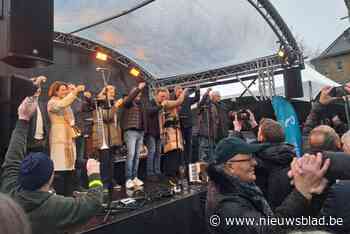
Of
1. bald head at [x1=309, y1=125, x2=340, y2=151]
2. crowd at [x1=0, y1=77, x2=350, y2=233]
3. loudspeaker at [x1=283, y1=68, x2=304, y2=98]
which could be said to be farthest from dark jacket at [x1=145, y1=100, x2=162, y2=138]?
loudspeaker at [x1=283, y1=68, x2=304, y2=98]

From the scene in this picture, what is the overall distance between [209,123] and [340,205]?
4.09 meters

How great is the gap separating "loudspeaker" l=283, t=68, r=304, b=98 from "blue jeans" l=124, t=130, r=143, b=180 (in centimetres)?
469

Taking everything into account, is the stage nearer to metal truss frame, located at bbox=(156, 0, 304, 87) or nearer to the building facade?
metal truss frame, located at bbox=(156, 0, 304, 87)

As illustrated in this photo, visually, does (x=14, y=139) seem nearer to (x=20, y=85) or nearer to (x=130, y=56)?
(x=20, y=85)

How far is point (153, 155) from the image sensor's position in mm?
5289

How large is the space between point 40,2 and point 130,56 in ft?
16.8

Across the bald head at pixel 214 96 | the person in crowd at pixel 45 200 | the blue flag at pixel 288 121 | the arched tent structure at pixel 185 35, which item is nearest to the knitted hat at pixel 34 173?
the person in crowd at pixel 45 200

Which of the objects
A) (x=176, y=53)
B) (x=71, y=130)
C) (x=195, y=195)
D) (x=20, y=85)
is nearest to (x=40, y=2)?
(x=20, y=85)

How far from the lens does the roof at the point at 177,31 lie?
6.47 m

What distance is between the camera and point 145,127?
4793mm

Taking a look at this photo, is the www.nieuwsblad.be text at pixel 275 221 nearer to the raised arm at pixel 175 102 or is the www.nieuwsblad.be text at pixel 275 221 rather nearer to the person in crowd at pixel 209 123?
the raised arm at pixel 175 102

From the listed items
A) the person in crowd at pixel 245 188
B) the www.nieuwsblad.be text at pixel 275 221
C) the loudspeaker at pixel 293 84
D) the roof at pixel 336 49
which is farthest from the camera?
the roof at pixel 336 49

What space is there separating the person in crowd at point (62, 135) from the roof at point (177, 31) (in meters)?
2.59

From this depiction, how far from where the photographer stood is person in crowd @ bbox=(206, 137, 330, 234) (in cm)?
123
